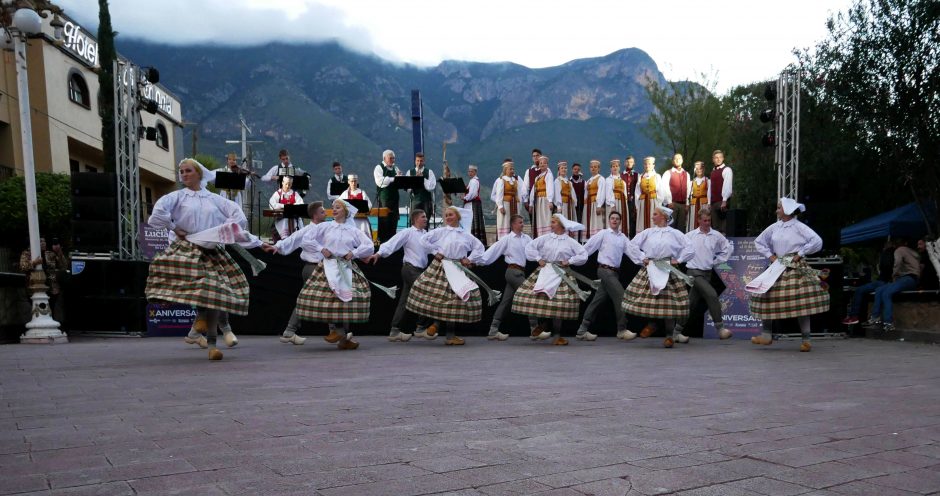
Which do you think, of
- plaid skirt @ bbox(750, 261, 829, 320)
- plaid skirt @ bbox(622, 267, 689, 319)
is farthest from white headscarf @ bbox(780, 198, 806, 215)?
plaid skirt @ bbox(622, 267, 689, 319)

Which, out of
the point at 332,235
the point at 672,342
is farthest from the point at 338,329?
the point at 672,342

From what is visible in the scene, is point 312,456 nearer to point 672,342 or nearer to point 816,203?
point 672,342

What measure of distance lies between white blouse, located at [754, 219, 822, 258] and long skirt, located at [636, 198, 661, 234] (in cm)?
594

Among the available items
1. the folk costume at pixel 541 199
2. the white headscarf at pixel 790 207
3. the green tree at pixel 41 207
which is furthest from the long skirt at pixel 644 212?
the green tree at pixel 41 207

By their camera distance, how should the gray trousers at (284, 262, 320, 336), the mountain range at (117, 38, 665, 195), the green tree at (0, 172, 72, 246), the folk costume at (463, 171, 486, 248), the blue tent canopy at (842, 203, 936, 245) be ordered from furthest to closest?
1. the mountain range at (117, 38, 665, 195)
2. the green tree at (0, 172, 72, 246)
3. the blue tent canopy at (842, 203, 936, 245)
4. the folk costume at (463, 171, 486, 248)
5. the gray trousers at (284, 262, 320, 336)

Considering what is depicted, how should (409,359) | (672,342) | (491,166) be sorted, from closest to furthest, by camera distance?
(409,359) < (672,342) < (491,166)

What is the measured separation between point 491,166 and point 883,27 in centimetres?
8960

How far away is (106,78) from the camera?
2702 centimetres

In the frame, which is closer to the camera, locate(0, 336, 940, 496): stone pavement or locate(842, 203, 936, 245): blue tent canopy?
locate(0, 336, 940, 496): stone pavement

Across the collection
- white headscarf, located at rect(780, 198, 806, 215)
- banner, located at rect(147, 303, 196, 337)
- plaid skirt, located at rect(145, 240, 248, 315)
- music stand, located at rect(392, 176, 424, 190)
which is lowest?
banner, located at rect(147, 303, 196, 337)

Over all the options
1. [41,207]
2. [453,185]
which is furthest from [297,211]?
[41,207]

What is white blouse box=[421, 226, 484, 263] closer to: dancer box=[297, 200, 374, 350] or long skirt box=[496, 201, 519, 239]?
dancer box=[297, 200, 374, 350]

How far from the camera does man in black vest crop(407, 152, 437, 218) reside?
15.2 meters

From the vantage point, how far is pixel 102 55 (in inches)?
1037
